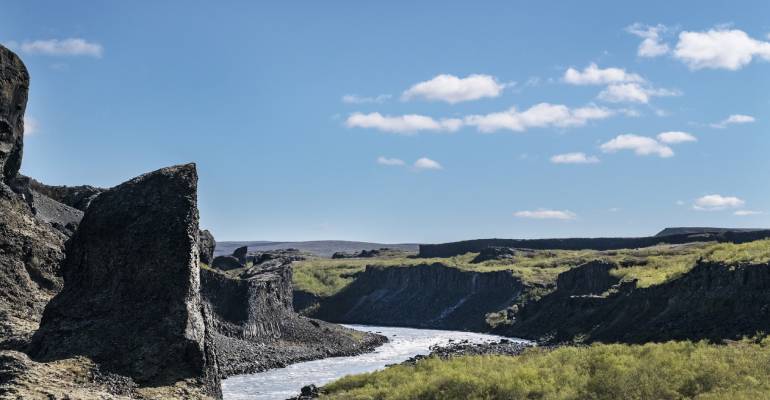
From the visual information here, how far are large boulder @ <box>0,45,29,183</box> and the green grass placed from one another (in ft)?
74.6

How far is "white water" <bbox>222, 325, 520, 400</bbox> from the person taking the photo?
60875mm

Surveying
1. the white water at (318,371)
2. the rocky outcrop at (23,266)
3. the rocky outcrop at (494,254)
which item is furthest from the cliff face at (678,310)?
the rocky outcrop at (494,254)

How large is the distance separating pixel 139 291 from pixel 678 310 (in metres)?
63.9

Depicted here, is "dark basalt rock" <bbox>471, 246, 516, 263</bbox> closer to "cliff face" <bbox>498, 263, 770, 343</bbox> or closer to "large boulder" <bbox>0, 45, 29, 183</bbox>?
"cliff face" <bbox>498, 263, 770, 343</bbox>

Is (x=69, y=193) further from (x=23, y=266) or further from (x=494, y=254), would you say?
(x=494, y=254)

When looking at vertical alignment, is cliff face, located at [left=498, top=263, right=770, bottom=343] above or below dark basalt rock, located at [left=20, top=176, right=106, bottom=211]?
below

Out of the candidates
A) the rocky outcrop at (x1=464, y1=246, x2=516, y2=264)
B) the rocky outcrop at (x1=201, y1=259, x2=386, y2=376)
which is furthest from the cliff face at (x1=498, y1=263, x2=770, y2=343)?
the rocky outcrop at (x1=464, y1=246, x2=516, y2=264)

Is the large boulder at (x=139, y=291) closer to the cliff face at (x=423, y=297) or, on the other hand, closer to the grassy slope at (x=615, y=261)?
the grassy slope at (x=615, y=261)

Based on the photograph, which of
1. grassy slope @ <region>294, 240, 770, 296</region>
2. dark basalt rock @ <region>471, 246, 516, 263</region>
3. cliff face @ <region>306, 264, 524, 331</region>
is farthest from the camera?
dark basalt rock @ <region>471, 246, 516, 263</region>

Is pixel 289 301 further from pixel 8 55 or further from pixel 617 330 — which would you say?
pixel 8 55

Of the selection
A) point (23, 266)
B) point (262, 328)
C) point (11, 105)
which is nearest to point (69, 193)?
point (262, 328)

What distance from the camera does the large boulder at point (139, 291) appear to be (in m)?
24.3

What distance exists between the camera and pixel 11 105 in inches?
1356

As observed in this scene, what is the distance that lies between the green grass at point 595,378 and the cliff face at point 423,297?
9105 cm
